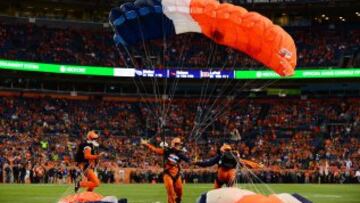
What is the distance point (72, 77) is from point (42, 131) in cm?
673

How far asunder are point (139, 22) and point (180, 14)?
4.41ft

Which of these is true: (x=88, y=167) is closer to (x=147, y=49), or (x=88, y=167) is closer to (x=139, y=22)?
(x=139, y=22)

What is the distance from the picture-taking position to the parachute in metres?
15.3

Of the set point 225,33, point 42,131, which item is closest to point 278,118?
point 42,131

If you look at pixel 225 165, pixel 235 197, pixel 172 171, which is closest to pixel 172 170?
pixel 172 171

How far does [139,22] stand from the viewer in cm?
1723

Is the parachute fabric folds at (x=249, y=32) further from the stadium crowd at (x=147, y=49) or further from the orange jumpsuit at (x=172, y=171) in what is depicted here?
the stadium crowd at (x=147, y=49)

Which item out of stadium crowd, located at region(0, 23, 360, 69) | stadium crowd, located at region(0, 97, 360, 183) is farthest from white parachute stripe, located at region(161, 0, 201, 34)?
stadium crowd, located at region(0, 23, 360, 69)

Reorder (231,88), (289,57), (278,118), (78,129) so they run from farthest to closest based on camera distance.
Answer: (231,88) < (278,118) < (78,129) < (289,57)

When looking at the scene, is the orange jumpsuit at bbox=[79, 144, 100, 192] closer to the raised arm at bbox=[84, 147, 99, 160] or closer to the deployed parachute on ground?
the raised arm at bbox=[84, 147, 99, 160]

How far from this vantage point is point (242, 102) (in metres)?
52.7

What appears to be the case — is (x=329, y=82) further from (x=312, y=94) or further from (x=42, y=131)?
(x=42, y=131)

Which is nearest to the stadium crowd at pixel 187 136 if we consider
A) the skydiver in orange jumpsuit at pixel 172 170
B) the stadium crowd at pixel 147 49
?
the stadium crowd at pixel 147 49

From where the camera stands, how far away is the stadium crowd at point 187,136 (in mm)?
41281
